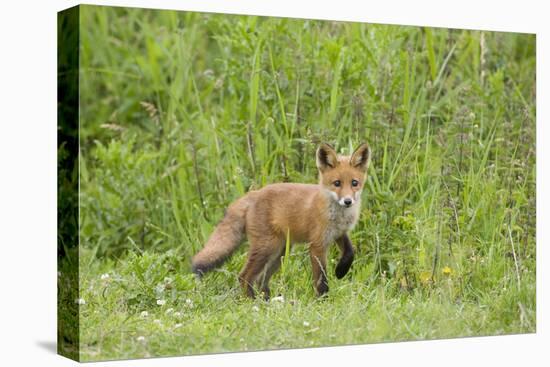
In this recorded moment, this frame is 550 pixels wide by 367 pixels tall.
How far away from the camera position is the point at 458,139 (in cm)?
946

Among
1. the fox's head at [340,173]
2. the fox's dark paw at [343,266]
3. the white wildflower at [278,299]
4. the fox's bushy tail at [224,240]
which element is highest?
the fox's head at [340,173]

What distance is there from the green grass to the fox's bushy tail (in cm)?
13

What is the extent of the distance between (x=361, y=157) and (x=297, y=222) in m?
0.76

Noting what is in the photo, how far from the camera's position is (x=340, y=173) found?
852 cm

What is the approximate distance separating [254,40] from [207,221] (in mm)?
1769

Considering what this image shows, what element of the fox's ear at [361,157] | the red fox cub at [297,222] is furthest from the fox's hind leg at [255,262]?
the fox's ear at [361,157]

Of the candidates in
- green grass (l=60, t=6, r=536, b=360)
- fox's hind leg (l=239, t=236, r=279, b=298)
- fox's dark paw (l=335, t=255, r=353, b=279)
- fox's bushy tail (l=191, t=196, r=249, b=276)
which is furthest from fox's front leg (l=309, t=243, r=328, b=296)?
fox's bushy tail (l=191, t=196, r=249, b=276)

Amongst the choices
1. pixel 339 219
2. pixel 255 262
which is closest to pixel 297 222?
pixel 339 219

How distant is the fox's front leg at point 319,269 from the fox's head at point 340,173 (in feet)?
1.37

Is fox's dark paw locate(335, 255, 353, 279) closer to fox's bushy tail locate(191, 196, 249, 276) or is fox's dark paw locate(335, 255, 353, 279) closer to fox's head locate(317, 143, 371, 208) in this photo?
fox's head locate(317, 143, 371, 208)

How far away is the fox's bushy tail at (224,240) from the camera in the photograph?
857 cm

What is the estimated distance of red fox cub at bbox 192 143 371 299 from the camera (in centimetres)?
852

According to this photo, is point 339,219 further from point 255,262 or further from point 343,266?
point 255,262

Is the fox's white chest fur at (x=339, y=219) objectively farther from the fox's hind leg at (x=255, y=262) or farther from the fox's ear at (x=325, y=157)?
the fox's hind leg at (x=255, y=262)
